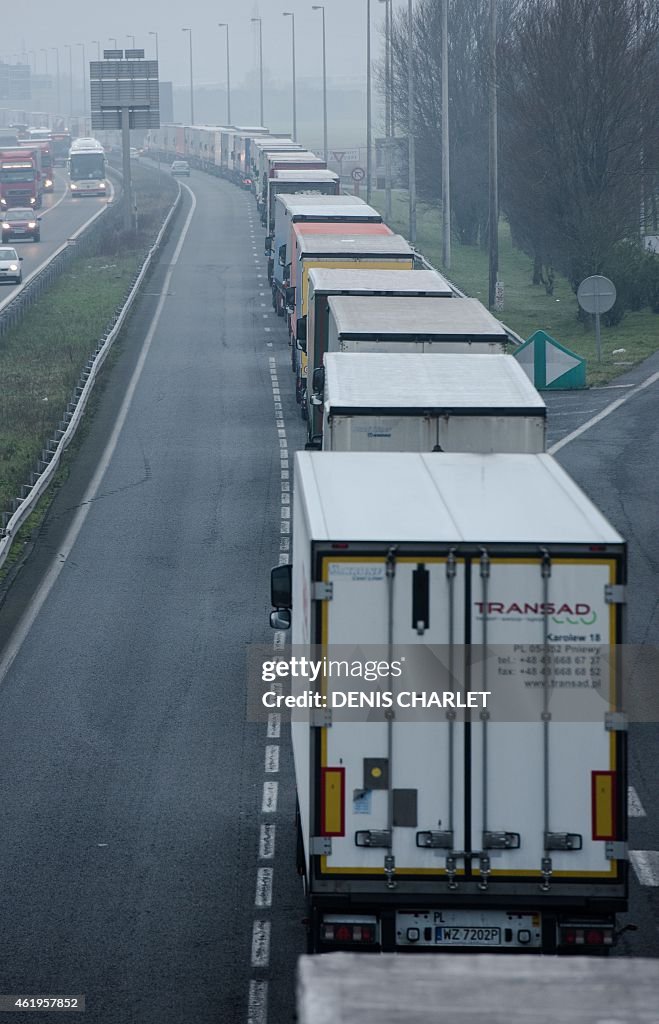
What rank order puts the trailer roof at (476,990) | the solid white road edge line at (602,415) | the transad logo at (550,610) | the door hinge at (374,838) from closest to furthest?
the trailer roof at (476,990), the transad logo at (550,610), the door hinge at (374,838), the solid white road edge line at (602,415)

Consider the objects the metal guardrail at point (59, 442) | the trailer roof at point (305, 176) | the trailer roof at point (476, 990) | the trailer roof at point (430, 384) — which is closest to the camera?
the trailer roof at point (476, 990)

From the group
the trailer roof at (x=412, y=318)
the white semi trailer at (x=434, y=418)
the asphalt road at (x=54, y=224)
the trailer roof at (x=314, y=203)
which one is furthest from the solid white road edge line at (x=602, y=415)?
the asphalt road at (x=54, y=224)

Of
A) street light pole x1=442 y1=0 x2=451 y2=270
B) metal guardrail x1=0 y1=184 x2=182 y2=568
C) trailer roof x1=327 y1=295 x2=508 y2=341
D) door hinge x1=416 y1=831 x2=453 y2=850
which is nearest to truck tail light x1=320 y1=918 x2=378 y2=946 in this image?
door hinge x1=416 y1=831 x2=453 y2=850

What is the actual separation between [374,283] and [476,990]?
80.5ft

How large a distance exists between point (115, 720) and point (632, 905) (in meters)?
6.38

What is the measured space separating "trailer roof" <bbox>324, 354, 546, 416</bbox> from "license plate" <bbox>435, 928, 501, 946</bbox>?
305 inches

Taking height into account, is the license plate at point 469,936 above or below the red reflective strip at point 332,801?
below

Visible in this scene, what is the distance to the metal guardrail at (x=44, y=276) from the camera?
5044 centimetres

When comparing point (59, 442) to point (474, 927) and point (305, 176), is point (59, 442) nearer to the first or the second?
point (474, 927)

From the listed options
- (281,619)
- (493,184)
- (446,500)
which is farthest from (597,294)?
(446,500)

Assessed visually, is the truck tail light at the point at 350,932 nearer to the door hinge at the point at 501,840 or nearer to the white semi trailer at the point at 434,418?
the door hinge at the point at 501,840

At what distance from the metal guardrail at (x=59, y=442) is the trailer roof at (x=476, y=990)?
17.6 m

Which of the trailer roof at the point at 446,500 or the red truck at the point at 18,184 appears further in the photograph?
the red truck at the point at 18,184

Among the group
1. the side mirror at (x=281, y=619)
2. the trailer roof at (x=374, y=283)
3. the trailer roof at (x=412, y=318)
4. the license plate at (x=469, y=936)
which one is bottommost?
the license plate at (x=469, y=936)
